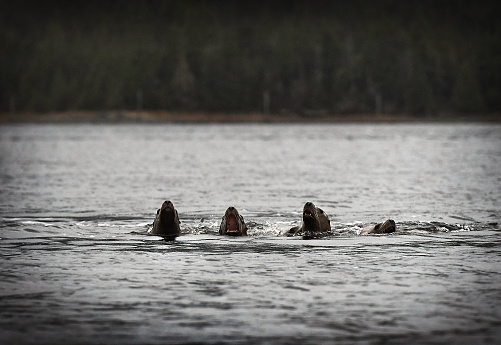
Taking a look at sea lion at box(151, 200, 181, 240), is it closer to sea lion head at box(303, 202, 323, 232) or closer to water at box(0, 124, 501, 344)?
water at box(0, 124, 501, 344)

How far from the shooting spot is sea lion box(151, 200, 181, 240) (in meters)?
22.1

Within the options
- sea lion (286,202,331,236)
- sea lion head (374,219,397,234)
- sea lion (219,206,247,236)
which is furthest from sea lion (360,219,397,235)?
sea lion (219,206,247,236)

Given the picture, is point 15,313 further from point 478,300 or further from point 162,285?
point 478,300

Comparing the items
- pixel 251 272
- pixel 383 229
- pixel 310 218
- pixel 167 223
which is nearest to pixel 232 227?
pixel 167 223

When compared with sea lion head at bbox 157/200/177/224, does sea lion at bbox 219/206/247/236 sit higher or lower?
lower

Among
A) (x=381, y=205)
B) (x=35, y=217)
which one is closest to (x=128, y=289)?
(x=35, y=217)

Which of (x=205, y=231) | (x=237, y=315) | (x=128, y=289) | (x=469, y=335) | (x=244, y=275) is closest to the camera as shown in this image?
(x=469, y=335)

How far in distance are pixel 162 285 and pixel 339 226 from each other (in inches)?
393

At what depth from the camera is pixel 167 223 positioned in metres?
22.5

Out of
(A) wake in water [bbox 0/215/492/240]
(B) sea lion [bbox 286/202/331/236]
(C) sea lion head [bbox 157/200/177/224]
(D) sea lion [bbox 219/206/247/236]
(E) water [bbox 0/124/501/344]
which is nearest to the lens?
(E) water [bbox 0/124/501/344]

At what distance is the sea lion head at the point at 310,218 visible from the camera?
2208 centimetres

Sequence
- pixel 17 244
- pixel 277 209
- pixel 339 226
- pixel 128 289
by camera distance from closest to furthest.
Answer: pixel 128 289 < pixel 17 244 < pixel 339 226 < pixel 277 209

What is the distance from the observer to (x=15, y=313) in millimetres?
13477

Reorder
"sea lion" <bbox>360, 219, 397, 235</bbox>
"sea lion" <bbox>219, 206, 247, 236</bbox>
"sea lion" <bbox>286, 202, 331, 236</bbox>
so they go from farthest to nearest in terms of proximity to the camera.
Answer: "sea lion" <bbox>360, 219, 397, 235</bbox>, "sea lion" <bbox>286, 202, 331, 236</bbox>, "sea lion" <bbox>219, 206, 247, 236</bbox>
